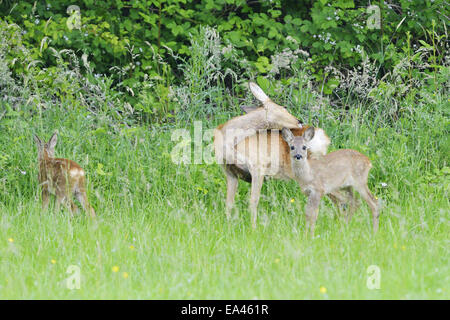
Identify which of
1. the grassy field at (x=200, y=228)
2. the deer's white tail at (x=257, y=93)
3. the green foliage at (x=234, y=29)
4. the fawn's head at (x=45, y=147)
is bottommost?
the grassy field at (x=200, y=228)

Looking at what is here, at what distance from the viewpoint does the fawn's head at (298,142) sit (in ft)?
A: 19.0

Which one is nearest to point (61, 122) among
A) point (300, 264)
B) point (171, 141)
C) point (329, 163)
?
point (171, 141)

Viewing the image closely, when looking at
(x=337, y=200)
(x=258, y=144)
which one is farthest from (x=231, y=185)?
(x=337, y=200)

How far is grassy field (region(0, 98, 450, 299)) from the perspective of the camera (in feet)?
14.2

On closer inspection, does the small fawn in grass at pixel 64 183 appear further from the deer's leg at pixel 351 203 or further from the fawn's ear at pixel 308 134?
the deer's leg at pixel 351 203

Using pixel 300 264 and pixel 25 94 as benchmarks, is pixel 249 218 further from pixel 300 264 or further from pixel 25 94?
pixel 25 94

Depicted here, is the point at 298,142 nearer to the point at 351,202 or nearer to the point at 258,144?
the point at 258,144

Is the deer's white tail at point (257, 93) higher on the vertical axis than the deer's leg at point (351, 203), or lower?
higher

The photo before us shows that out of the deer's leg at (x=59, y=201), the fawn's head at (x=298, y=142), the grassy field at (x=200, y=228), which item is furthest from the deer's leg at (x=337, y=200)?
the deer's leg at (x=59, y=201)

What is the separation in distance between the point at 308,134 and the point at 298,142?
0.37ft

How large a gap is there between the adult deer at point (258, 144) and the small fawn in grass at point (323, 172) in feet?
0.70

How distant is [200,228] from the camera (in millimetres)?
5586

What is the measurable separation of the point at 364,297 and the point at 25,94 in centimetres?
508

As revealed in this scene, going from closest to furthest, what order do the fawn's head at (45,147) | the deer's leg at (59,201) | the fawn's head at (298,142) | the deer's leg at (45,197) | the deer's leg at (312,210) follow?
the deer's leg at (312,210)
the fawn's head at (298,142)
the deer's leg at (59,201)
the deer's leg at (45,197)
the fawn's head at (45,147)
